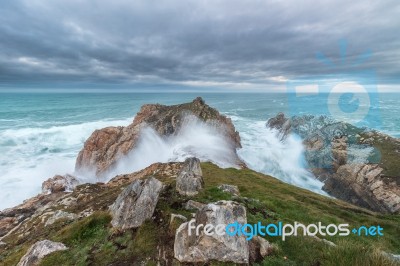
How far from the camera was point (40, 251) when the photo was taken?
14.6m

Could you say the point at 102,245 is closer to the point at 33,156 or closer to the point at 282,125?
the point at 33,156

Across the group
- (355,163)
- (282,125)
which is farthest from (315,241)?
(282,125)

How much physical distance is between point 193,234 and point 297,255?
531cm

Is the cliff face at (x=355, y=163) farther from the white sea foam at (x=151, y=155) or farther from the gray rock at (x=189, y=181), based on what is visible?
the gray rock at (x=189, y=181)

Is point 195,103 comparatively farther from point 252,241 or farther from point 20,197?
point 252,241

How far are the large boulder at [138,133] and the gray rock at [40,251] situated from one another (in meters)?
58.2

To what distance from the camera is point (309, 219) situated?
23.6 metres

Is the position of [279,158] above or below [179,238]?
below

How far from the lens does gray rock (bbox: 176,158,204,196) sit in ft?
78.2

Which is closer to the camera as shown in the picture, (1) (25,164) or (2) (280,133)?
(1) (25,164)

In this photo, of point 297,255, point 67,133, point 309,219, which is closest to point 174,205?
point 297,255

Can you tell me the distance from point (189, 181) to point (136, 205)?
880cm

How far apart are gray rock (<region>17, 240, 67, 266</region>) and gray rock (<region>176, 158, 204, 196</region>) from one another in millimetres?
10149

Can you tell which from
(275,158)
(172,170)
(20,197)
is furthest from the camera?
(275,158)
